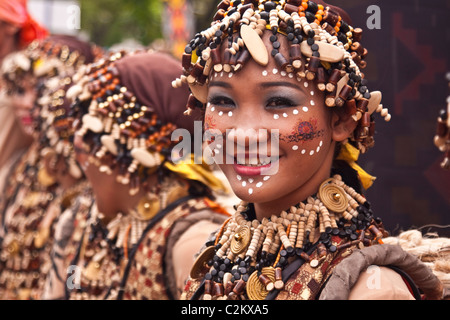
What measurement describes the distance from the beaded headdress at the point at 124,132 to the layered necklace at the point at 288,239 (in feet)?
3.49

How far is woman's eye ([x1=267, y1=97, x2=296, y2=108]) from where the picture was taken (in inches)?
83.3

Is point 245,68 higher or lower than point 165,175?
lower

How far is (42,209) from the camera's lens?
4941 mm

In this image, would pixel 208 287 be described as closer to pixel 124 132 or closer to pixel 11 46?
pixel 124 132

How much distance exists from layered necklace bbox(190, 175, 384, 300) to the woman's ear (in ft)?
0.47

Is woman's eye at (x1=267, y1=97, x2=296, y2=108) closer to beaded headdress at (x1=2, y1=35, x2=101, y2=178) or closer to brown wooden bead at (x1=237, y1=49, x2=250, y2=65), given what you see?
brown wooden bead at (x1=237, y1=49, x2=250, y2=65)

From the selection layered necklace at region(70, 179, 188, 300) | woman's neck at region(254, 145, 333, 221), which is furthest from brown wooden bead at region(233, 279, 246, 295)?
layered necklace at region(70, 179, 188, 300)

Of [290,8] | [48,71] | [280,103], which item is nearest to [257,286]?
[280,103]

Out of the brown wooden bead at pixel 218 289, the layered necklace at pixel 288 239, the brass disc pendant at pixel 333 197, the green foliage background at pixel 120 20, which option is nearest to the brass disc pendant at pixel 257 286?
the layered necklace at pixel 288 239

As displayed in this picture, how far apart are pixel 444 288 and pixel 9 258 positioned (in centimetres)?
355

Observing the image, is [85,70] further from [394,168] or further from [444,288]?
[444,288]

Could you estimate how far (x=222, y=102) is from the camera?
223 centimetres

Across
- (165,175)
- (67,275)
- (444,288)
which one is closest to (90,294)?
(67,275)

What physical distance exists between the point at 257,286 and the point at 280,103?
23.1 inches
